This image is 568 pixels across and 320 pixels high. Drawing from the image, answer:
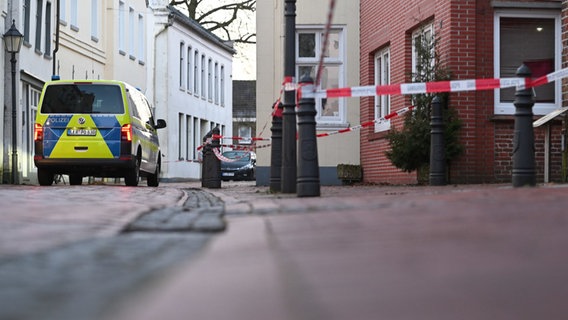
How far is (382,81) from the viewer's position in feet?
69.0

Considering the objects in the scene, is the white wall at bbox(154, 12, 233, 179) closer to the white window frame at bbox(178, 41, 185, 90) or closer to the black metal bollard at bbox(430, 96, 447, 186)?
the white window frame at bbox(178, 41, 185, 90)

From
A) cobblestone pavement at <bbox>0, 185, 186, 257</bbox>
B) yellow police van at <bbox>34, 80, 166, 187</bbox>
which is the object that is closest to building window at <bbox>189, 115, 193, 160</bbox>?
yellow police van at <bbox>34, 80, 166, 187</bbox>

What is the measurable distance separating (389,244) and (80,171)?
15.0m

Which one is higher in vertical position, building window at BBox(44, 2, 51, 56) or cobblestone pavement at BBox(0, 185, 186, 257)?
building window at BBox(44, 2, 51, 56)

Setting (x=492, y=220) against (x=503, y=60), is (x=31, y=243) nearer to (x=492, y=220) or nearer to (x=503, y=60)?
(x=492, y=220)

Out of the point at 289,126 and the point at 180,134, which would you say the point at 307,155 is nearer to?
the point at 289,126

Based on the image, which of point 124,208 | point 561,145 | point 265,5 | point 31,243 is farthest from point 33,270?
point 265,5

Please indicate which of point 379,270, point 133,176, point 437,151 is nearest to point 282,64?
point 133,176

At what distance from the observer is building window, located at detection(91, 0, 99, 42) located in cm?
3950

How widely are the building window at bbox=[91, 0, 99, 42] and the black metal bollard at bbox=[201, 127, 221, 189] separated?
64.5 feet

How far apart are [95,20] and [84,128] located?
21780 mm

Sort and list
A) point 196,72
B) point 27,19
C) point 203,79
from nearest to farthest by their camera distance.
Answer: point 27,19
point 196,72
point 203,79

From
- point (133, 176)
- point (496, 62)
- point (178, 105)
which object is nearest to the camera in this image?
point (496, 62)

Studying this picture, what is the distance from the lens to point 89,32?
3869cm
